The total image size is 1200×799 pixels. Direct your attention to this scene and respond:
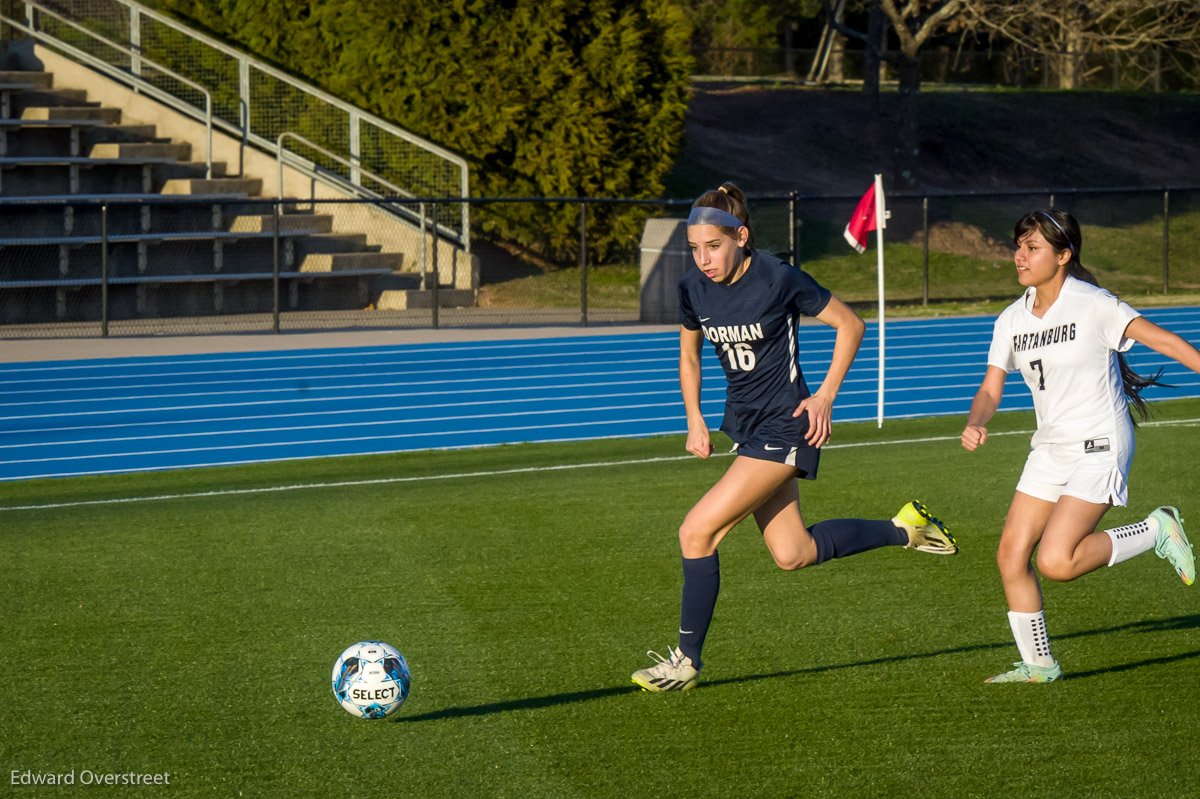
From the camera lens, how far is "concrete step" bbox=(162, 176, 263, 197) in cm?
2223

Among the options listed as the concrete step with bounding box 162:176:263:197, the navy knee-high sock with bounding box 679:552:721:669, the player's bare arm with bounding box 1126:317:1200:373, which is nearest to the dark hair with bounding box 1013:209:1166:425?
the player's bare arm with bounding box 1126:317:1200:373

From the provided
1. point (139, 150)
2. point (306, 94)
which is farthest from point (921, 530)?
point (306, 94)

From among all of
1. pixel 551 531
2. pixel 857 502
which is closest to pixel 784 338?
pixel 551 531

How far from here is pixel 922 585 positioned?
6902mm

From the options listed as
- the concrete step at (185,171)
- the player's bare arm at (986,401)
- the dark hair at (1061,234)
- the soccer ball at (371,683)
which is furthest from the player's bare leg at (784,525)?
the concrete step at (185,171)

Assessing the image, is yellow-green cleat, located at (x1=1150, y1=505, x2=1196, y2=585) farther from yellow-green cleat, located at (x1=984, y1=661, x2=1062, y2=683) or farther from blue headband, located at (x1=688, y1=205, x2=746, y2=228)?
blue headband, located at (x1=688, y1=205, x2=746, y2=228)

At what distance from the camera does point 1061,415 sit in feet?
17.1

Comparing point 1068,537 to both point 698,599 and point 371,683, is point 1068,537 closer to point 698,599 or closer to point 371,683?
point 698,599

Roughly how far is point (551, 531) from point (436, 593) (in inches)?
59.2

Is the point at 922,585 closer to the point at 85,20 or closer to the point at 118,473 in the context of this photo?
the point at 118,473

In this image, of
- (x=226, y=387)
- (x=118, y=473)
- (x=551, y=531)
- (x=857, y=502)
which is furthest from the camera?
(x=226, y=387)

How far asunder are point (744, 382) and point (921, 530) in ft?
5.49

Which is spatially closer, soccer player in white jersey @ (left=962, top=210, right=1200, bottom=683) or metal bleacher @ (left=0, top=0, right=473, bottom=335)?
soccer player in white jersey @ (left=962, top=210, right=1200, bottom=683)

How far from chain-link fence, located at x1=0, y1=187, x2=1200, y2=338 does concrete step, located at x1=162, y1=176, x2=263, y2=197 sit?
1.72ft
